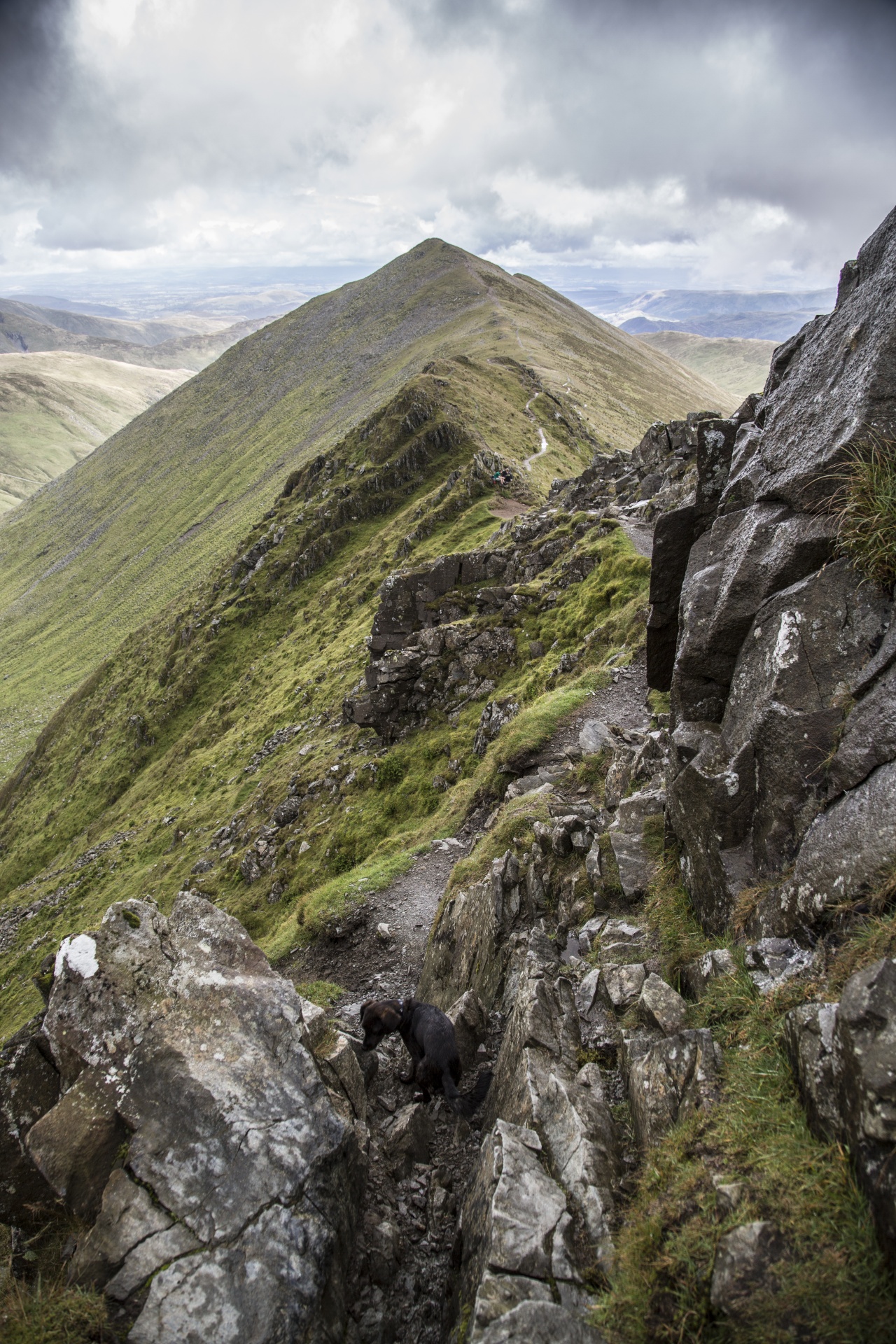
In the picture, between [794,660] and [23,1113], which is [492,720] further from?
[23,1113]

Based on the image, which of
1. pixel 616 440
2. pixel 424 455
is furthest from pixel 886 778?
pixel 616 440

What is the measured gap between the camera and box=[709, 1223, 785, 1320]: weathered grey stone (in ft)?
15.7

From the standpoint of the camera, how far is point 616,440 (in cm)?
10144

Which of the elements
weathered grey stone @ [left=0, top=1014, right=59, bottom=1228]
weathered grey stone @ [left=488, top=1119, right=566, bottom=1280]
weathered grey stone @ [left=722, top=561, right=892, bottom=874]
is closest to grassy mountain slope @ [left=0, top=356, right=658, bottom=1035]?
weathered grey stone @ [left=0, top=1014, right=59, bottom=1228]

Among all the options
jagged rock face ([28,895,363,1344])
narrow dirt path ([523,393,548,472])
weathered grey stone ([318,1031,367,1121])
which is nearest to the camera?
jagged rock face ([28,895,363,1344])

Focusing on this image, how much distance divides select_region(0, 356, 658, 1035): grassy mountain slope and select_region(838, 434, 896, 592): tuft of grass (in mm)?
13231

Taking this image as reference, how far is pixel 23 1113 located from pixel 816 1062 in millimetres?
8922

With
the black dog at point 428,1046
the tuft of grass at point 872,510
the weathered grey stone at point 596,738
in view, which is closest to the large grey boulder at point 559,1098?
the black dog at point 428,1046

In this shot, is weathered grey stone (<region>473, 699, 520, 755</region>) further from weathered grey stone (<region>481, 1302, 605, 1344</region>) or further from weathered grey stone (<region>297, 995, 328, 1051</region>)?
weathered grey stone (<region>481, 1302, 605, 1344</region>)

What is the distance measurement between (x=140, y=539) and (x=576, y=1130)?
168 metres

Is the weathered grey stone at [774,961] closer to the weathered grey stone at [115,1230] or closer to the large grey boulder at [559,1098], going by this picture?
the large grey boulder at [559,1098]

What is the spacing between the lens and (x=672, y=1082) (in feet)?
23.4

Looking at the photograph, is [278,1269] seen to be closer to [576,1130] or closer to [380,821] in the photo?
[576,1130]

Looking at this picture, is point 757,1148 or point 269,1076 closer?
point 757,1148
